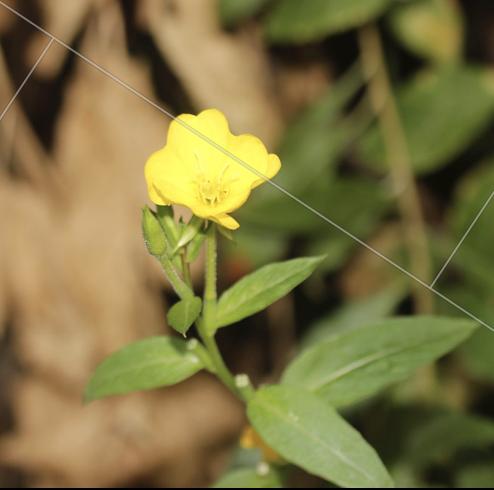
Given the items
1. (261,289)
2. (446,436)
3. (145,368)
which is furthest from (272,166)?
(446,436)

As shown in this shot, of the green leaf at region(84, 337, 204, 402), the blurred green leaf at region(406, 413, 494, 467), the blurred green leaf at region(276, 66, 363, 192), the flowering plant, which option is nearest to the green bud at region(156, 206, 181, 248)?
the flowering plant

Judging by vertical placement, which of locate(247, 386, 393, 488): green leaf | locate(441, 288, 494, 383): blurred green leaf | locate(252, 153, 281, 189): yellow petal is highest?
locate(441, 288, 494, 383): blurred green leaf

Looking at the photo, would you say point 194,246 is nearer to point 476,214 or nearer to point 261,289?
point 261,289

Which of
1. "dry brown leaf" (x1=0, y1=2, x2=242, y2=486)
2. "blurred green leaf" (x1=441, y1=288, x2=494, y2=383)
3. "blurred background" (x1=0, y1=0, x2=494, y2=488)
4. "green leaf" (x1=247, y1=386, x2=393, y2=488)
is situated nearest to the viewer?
"green leaf" (x1=247, y1=386, x2=393, y2=488)

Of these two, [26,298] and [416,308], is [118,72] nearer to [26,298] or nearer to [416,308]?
[26,298]

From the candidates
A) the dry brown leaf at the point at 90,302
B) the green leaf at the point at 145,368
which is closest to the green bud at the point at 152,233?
the green leaf at the point at 145,368

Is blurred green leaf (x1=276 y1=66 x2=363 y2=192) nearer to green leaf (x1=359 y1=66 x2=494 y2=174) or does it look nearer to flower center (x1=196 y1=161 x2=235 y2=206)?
green leaf (x1=359 y1=66 x2=494 y2=174)

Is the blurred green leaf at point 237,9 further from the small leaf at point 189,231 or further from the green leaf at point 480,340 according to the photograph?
the small leaf at point 189,231
